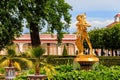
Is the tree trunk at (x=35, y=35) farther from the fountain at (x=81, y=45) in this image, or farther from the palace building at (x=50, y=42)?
the palace building at (x=50, y=42)

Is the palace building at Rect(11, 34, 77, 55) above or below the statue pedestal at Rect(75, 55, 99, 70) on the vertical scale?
above

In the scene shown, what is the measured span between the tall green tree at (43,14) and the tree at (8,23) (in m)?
0.63

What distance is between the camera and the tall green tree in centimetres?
3944

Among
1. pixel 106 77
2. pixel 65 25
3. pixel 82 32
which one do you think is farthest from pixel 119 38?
pixel 106 77

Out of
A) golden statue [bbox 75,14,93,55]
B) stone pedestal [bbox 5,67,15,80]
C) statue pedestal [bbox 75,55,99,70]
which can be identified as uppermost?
golden statue [bbox 75,14,93,55]

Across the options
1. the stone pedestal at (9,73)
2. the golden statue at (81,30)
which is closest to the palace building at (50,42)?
the golden statue at (81,30)

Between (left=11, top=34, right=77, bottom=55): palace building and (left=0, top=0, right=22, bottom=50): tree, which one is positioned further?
(left=11, top=34, right=77, bottom=55): palace building

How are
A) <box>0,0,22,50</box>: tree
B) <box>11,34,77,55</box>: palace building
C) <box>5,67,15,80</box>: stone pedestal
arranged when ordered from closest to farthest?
<box>5,67,15,80</box>: stone pedestal → <box>0,0,22,50</box>: tree → <box>11,34,77,55</box>: palace building

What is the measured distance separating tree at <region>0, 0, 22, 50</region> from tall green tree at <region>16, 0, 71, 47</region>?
63 cm

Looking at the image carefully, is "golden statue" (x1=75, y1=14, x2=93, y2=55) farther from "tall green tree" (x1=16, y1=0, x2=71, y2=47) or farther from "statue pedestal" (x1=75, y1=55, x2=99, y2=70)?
"tall green tree" (x1=16, y1=0, x2=71, y2=47)

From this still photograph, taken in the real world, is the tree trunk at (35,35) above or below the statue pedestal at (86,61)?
above

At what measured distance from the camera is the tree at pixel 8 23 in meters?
38.0

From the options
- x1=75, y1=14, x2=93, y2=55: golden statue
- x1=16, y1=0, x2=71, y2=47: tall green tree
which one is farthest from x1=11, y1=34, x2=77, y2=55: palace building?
x1=75, y1=14, x2=93, y2=55: golden statue

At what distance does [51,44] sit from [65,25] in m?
33.5
